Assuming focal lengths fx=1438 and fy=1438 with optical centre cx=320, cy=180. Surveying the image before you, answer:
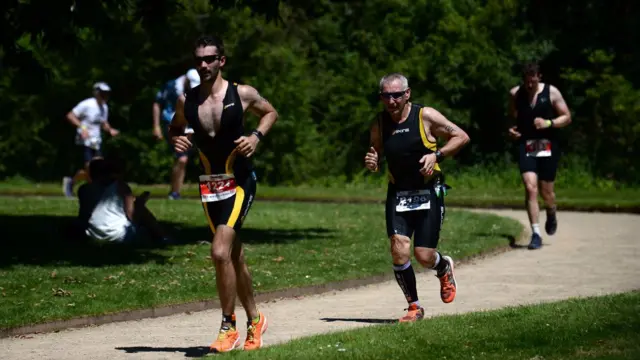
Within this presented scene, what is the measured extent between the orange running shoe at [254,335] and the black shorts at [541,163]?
25.9 feet

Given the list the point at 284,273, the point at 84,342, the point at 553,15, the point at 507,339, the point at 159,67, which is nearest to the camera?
the point at 507,339

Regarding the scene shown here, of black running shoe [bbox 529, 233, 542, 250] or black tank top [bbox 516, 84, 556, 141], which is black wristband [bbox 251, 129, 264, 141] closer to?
black tank top [bbox 516, 84, 556, 141]

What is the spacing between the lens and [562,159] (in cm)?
3023

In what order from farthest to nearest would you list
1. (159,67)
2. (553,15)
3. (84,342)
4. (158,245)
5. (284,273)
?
(553,15)
(159,67)
(158,245)
(284,273)
(84,342)

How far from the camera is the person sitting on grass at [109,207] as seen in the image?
1622cm

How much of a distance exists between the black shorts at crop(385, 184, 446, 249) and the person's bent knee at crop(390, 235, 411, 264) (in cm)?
4

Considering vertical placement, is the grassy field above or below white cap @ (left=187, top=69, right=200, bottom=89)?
below

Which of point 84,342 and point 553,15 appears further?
point 553,15

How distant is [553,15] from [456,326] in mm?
22986

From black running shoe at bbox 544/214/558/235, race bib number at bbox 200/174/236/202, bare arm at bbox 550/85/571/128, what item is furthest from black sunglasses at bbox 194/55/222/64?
black running shoe at bbox 544/214/558/235

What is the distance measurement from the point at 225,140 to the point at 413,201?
189 cm

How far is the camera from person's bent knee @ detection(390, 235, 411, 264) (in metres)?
11.0

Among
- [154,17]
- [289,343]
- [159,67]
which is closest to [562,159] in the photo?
[159,67]

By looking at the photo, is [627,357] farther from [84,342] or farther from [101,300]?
[101,300]
